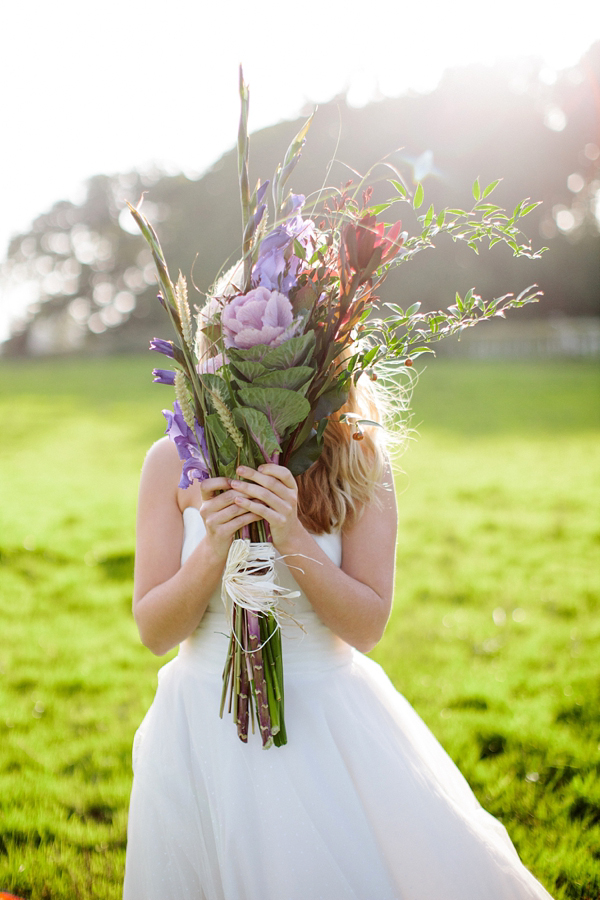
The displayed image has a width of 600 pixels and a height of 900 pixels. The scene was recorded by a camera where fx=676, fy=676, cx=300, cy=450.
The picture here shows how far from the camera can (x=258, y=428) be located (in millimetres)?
1501

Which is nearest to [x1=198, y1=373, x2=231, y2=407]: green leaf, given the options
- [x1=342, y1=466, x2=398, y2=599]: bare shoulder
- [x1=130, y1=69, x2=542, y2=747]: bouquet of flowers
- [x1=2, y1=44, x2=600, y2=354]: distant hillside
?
[x1=130, y1=69, x2=542, y2=747]: bouquet of flowers

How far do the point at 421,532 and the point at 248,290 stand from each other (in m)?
6.44

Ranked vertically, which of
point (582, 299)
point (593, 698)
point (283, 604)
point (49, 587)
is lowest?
point (593, 698)

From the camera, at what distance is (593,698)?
413cm

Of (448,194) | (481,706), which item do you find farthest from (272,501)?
(448,194)

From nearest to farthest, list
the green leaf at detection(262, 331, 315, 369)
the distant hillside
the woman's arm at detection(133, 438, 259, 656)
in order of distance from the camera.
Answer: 1. the green leaf at detection(262, 331, 315, 369)
2. the woman's arm at detection(133, 438, 259, 656)
3. the distant hillside

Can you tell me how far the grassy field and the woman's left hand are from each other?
2028 mm

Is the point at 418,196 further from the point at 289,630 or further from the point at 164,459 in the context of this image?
the point at 289,630

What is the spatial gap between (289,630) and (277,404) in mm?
883

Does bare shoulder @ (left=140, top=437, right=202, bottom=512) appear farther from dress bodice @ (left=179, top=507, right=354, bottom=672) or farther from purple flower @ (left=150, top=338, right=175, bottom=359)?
purple flower @ (left=150, top=338, right=175, bottom=359)

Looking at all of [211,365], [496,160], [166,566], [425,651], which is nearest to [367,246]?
[211,365]

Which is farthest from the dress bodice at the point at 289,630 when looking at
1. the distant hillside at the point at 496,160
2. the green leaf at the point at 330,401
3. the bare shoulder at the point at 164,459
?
the distant hillside at the point at 496,160

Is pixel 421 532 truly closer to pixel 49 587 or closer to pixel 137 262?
pixel 49 587

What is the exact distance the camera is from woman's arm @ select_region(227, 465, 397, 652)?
5.12 ft
